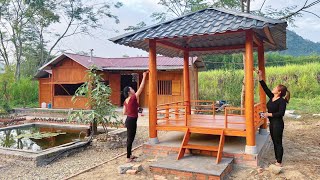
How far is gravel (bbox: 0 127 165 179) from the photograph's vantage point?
5949 millimetres

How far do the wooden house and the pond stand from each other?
5793 mm

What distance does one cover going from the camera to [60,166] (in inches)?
257

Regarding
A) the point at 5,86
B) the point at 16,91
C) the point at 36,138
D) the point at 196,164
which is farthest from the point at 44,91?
the point at 196,164

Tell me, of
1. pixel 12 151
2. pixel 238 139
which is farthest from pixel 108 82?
pixel 238 139

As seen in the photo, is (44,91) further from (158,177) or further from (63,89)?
(158,177)

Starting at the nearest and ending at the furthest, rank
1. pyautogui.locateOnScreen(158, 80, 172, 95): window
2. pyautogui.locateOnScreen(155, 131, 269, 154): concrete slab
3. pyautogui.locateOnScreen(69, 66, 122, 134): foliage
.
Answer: pyautogui.locateOnScreen(155, 131, 269, 154): concrete slab < pyautogui.locateOnScreen(69, 66, 122, 134): foliage < pyautogui.locateOnScreen(158, 80, 172, 95): window

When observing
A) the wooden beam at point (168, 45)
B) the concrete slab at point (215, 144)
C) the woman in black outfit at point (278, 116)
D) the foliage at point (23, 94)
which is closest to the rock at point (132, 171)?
the concrete slab at point (215, 144)

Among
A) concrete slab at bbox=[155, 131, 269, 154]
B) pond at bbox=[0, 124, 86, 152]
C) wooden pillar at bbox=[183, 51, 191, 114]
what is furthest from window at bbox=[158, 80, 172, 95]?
concrete slab at bbox=[155, 131, 269, 154]

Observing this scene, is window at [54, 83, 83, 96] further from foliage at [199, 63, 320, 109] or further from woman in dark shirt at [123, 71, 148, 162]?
woman in dark shirt at [123, 71, 148, 162]

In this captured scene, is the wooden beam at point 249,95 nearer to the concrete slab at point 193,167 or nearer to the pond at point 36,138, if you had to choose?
the concrete slab at point 193,167

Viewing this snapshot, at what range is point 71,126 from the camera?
11.6 m

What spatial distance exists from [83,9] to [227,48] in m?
25.0

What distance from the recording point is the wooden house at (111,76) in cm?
1694

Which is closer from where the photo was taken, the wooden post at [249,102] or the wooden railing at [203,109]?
the wooden post at [249,102]
